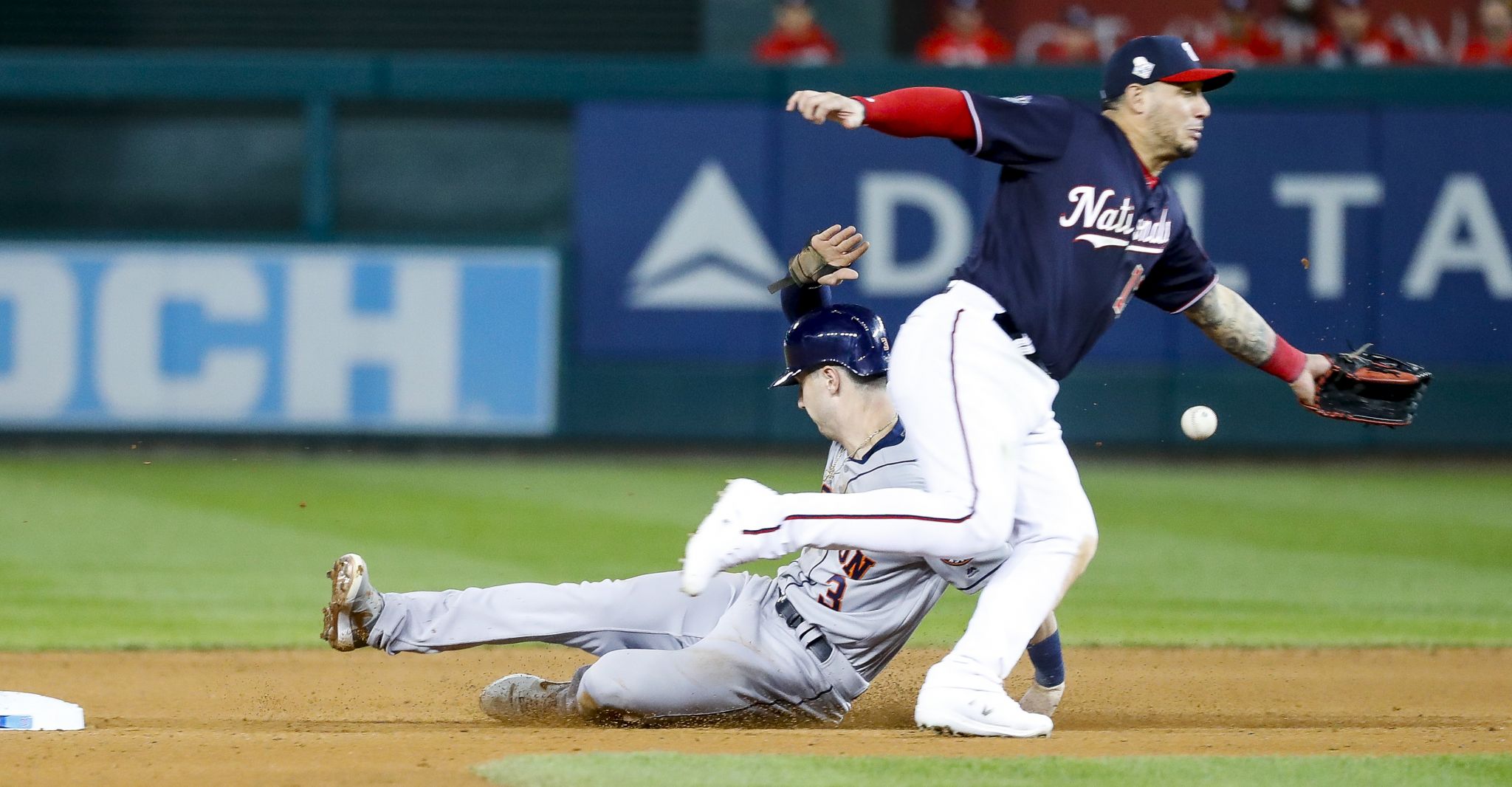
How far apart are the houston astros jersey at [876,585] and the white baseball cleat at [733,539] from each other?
36 cm

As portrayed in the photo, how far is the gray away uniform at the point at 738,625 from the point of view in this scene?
4.55m

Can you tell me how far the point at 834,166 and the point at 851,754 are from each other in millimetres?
8790

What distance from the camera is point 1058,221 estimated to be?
174 inches

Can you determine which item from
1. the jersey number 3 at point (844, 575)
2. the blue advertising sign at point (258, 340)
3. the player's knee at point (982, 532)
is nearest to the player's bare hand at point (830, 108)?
the player's knee at point (982, 532)

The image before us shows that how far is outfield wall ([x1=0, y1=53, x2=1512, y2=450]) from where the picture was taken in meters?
12.2

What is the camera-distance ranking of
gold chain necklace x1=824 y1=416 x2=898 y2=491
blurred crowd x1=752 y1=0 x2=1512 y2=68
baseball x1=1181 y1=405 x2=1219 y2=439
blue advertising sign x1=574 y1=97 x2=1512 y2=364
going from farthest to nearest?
1. blurred crowd x1=752 y1=0 x2=1512 y2=68
2. blue advertising sign x1=574 y1=97 x2=1512 y2=364
3. baseball x1=1181 y1=405 x2=1219 y2=439
4. gold chain necklace x1=824 y1=416 x2=898 y2=491

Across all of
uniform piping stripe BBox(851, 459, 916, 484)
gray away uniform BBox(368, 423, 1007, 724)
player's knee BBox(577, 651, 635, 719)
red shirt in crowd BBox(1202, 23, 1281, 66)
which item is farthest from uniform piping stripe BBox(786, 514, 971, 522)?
red shirt in crowd BBox(1202, 23, 1281, 66)

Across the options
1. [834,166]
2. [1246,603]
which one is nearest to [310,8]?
[834,166]

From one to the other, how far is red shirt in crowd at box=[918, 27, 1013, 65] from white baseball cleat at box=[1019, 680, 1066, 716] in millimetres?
8339

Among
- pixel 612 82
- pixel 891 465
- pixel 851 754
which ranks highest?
pixel 612 82

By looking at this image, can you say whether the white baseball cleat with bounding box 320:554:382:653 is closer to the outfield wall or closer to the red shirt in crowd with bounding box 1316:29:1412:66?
the outfield wall

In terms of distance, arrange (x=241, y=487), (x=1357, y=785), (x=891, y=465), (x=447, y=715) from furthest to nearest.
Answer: (x=241, y=487) → (x=447, y=715) → (x=891, y=465) → (x=1357, y=785)

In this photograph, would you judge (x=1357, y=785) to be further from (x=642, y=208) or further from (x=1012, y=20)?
(x=1012, y=20)

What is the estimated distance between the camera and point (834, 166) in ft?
41.0
